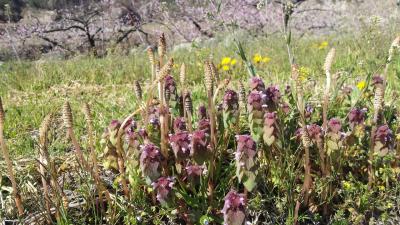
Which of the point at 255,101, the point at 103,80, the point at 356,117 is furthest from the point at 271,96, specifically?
the point at 103,80

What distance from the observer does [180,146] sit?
5.33 feet

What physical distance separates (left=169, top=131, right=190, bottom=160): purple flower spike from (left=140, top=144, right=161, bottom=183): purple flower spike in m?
0.08

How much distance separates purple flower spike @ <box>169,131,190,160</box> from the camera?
1620 millimetres

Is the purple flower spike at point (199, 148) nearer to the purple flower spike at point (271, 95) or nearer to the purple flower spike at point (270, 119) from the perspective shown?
the purple flower spike at point (270, 119)

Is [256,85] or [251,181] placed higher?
[256,85]

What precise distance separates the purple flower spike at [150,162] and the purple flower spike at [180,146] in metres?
0.08

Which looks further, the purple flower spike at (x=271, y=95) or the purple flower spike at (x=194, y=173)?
the purple flower spike at (x=271, y=95)

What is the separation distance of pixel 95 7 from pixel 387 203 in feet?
58.2

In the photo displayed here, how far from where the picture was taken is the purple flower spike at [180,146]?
1620mm

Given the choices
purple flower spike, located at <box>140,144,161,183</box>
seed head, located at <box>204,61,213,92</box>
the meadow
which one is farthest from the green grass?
seed head, located at <box>204,61,213,92</box>

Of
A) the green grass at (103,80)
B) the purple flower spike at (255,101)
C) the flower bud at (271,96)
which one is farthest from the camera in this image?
the green grass at (103,80)

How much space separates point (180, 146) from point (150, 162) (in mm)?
134

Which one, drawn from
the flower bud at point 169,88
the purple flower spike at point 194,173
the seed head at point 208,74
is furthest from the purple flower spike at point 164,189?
the flower bud at point 169,88

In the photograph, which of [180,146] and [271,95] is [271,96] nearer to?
[271,95]
